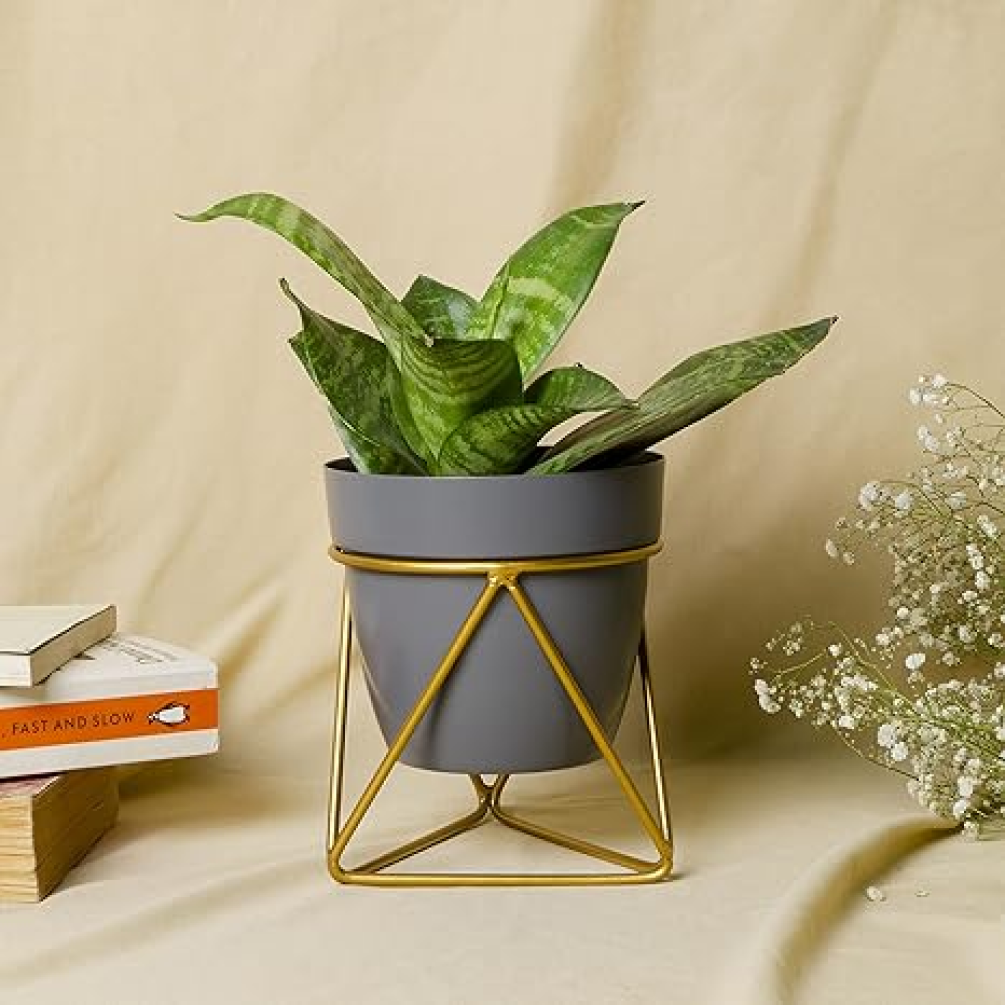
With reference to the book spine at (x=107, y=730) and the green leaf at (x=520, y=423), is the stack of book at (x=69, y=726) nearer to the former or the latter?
the book spine at (x=107, y=730)

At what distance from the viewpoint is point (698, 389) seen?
1211 millimetres

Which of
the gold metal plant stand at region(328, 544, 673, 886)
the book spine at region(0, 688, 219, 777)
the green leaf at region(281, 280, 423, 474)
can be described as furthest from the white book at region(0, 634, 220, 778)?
the green leaf at region(281, 280, 423, 474)

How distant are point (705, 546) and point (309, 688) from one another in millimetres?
379

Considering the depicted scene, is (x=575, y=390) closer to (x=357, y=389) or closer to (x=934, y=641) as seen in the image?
(x=357, y=389)

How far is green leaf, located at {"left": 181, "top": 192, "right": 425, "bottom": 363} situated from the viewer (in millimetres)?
1203

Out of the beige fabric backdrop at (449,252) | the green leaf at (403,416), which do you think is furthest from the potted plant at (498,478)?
the beige fabric backdrop at (449,252)

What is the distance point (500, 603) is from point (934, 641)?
42 centimetres

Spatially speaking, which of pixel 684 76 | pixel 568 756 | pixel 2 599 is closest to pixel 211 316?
pixel 2 599

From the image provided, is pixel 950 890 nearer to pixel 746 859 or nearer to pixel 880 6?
pixel 746 859

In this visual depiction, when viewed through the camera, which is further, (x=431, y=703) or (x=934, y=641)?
(x=934, y=641)

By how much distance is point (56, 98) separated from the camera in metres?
1.71

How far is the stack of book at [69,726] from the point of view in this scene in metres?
1.27

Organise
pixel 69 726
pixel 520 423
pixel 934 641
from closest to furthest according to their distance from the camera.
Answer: pixel 520 423 → pixel 69 726 → pixel 934 641

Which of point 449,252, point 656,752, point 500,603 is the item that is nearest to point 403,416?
point 500,603
